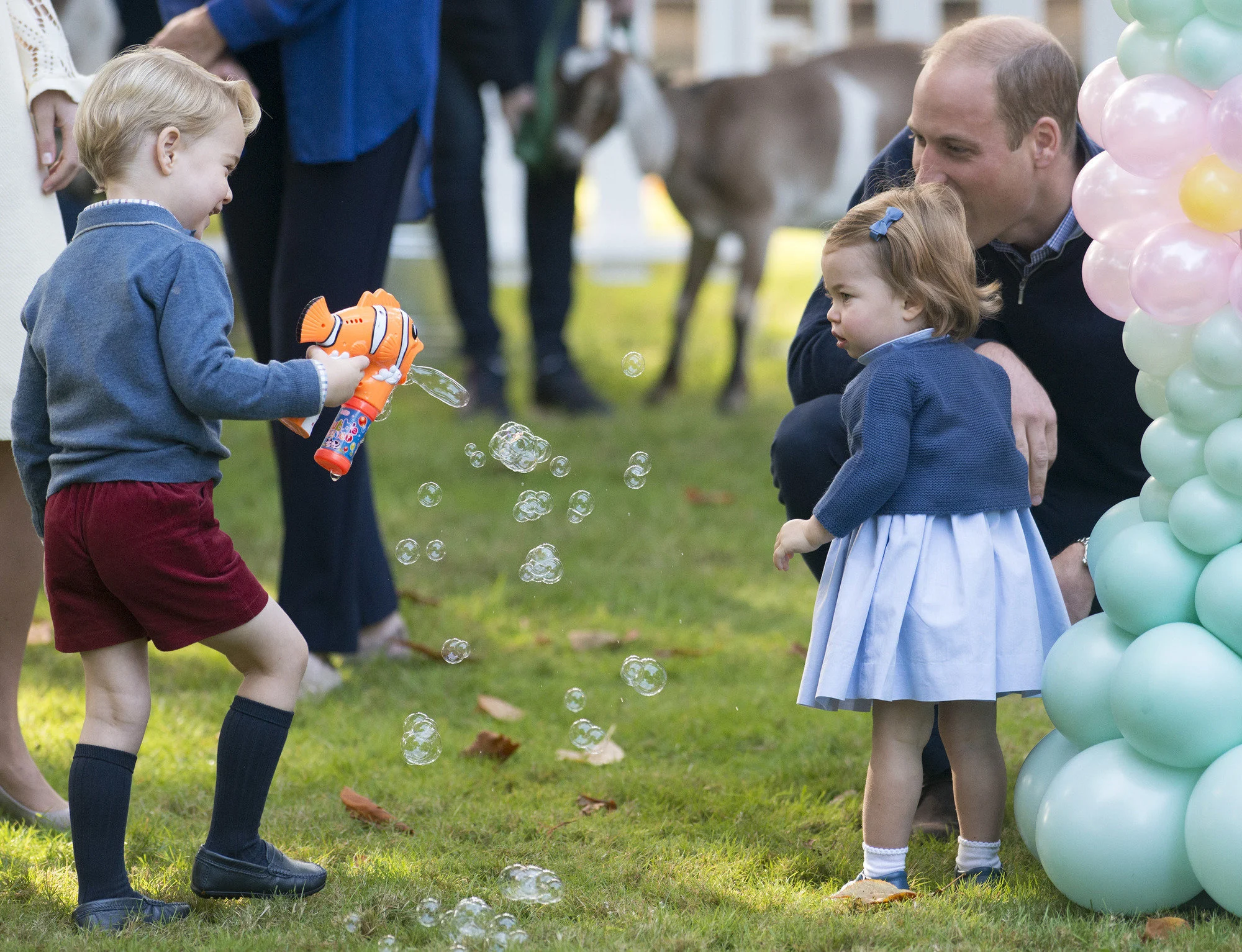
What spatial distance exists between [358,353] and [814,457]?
0.81 meters

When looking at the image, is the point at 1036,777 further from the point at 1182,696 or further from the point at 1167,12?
the point at 1167,12

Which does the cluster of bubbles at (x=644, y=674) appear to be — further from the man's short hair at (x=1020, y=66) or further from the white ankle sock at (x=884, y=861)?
the man's short hair at (x=1020, y=66)

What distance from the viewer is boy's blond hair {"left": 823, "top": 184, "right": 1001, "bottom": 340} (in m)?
2.06

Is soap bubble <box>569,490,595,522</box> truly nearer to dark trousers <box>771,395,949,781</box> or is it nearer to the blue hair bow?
dark trousers <box>771,395,949,781</box>

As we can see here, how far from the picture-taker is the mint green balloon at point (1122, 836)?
1.88 meters

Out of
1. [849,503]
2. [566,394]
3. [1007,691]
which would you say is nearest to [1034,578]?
[1007,691]

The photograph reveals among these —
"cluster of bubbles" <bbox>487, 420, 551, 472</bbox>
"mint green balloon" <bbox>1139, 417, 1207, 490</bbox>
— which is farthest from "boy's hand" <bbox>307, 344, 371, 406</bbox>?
"mint green balloon" <bbox>1139, 417, 1207, 490</bbox>

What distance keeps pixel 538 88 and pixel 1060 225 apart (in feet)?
12.2

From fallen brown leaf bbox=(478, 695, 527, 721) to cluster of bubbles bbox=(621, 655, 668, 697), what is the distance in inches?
14.1

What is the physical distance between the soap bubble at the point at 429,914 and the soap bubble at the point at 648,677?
74 centimetres

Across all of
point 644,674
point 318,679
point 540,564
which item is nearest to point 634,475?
point 540,564

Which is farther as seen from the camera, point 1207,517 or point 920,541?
point 920,541

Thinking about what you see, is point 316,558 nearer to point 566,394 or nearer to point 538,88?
point 566,394

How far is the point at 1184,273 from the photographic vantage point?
187 cm
